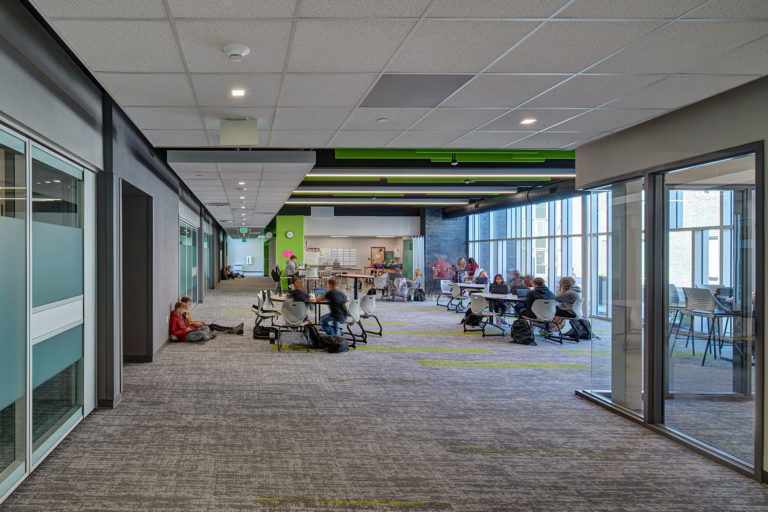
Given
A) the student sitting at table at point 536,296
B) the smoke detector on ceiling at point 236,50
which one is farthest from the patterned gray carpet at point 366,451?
the smoke detector on ceiling at point 236,50

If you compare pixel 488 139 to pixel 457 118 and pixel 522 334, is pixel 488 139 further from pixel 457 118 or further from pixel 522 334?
pixel 522 334

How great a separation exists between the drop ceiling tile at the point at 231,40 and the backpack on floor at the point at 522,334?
689 cm

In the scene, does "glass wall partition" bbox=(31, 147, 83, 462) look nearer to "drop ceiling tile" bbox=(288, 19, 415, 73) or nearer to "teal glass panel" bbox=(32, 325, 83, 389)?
"teal glass panel" bbox=(32, 325, 83, 389)

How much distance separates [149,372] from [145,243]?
6.23 ft

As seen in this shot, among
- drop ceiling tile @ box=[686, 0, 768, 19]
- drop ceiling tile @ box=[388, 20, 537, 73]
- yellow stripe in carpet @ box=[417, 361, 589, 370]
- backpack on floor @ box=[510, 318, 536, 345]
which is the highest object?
drop ceiling tile @ box=[388, 20, 537, 73]

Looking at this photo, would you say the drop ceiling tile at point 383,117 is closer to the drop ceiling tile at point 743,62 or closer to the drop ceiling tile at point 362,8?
the drop ceiling tile at point 362,8

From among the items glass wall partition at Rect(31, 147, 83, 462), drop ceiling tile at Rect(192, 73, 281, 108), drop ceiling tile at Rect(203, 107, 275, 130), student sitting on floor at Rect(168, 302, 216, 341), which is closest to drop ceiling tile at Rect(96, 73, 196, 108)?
drop ceiling tile at Rect(192, 73, 281, 108)

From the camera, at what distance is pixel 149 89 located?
11.9 feet

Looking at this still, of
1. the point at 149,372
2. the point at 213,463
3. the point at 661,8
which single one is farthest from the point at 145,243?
the point at 661,8

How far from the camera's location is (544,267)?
15.0 metres

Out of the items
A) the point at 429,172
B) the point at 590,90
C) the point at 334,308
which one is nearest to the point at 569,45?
the point at 590,90

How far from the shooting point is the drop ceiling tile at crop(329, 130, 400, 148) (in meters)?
5.10

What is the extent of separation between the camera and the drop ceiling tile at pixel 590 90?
339 centimetres

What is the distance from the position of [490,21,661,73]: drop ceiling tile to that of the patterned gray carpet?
2.97 m
